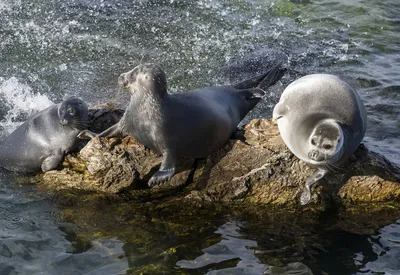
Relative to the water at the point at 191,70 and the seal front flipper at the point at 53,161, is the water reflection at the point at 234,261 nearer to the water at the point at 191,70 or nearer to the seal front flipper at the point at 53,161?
the water at the point at 191,70

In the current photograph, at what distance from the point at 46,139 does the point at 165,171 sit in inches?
73.4

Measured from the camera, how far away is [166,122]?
582 centimetres

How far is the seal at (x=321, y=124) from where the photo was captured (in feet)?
17.9

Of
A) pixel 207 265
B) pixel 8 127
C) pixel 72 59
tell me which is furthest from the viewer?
pixel 72 59

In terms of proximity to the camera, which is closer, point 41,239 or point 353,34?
point 41,239

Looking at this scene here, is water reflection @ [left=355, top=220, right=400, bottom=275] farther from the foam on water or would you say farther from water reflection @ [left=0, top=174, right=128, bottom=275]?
the foam on water

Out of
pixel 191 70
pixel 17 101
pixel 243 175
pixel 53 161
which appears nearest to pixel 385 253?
pixel 243 175

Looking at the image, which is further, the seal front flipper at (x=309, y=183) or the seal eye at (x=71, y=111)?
the seal eye at (x=71, y=111)

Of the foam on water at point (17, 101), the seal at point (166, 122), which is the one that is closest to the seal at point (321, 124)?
the seal at point (166, 122)

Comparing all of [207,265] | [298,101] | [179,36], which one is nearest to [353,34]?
[179,36]

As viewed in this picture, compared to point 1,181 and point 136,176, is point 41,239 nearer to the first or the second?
point 136,176

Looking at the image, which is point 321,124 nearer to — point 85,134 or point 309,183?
point 309,183

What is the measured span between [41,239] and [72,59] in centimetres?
493

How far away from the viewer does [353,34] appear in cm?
1155
